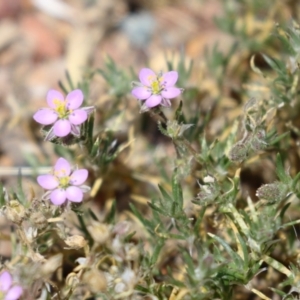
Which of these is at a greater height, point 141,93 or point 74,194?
point 141,93

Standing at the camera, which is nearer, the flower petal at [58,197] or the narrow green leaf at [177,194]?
the flower petal at [58,197]

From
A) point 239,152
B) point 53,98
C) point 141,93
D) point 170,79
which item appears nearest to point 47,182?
point 53,98

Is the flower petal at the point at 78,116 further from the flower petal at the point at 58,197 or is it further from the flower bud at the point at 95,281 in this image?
the flower bud at the point at 95,281

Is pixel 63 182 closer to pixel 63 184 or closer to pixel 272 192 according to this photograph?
pixel 63 184

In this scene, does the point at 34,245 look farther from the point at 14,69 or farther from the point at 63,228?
the point at 14,69

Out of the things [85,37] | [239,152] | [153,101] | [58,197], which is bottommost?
[85,37]

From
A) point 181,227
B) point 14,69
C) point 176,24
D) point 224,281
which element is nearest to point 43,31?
point 14,69

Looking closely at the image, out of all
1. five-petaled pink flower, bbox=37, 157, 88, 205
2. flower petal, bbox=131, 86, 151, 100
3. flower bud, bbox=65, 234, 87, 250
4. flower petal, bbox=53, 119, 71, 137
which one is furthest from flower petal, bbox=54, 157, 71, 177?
flower petal, bbox=131, 86, 151, 100

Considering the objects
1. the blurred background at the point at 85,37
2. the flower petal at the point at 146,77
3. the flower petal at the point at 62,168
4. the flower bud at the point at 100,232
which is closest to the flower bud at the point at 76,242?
the flower bud at the point at 100,232
